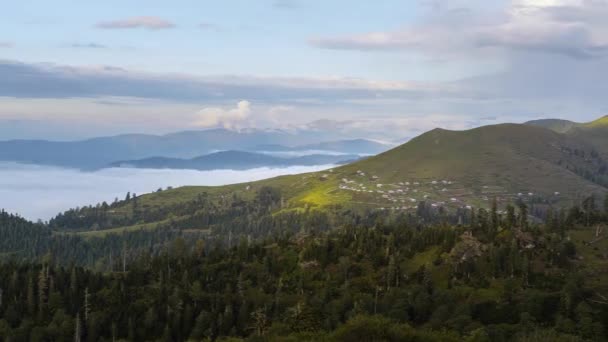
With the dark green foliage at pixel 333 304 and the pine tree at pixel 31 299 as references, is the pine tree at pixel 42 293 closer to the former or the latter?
the dark green foliage at pixel 333 304

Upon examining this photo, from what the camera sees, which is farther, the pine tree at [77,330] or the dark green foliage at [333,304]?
the pine tree at [77,330]

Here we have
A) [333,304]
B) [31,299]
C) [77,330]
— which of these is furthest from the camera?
[31,299]

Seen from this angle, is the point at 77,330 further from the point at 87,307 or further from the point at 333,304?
the point at 333,304

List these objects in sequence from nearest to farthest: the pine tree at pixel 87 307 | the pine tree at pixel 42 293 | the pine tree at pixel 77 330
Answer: the pine tree at pixel 77 330 → the pine tree at pixel 87 307 → the pine tree at pixel 42 293

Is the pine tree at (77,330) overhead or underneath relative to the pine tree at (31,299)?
underneath

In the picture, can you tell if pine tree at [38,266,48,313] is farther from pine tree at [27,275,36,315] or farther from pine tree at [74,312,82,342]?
pine tree at [74,312,82,342]

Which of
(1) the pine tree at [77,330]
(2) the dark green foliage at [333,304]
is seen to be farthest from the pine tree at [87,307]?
(1) the pine tree at [77,330]

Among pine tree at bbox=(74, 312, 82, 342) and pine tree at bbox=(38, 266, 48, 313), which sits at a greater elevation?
pine tree at bbox=(38, 266, 48, 313)

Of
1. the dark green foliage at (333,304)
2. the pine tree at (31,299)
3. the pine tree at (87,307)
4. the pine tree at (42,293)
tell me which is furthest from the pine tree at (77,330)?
the pine tree at (31,299)

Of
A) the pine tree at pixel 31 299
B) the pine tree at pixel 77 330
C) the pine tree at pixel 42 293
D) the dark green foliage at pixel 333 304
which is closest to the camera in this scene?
the dark green foliage at pixel 333 304

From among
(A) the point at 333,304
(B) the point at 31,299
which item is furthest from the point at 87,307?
(A) the point at 333,304

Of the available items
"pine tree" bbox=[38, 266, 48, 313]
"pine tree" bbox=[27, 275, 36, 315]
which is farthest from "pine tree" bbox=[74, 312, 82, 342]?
"pine tree" bbox=[27, 275, 36, 315]

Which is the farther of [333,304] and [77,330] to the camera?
[333,304]
